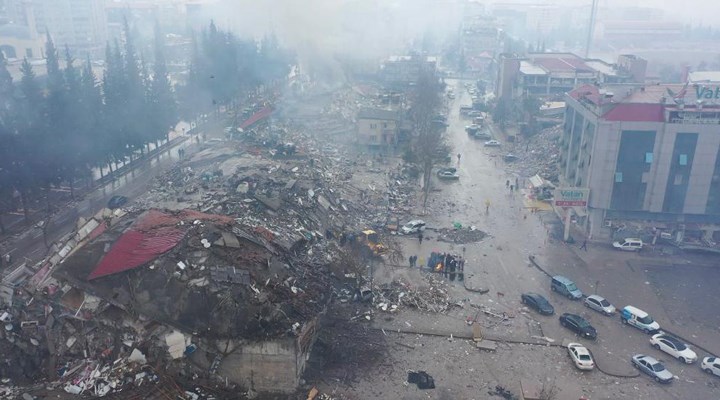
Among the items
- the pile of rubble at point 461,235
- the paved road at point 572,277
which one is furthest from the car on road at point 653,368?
the pile of rubble at point 461,235

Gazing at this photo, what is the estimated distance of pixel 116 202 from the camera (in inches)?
835

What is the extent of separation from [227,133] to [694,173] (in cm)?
2137

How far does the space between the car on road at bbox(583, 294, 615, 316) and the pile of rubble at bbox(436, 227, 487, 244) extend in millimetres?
4909

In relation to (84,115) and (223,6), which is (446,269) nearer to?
(84,115)

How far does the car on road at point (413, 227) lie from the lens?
20.0 meters

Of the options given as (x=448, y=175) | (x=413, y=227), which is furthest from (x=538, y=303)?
(x=448, y=175)

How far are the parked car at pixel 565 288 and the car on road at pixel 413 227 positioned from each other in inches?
205

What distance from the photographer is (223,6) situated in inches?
3342

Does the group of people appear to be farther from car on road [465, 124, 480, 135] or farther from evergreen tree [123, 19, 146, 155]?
car on road [465, 124, 480, 135]

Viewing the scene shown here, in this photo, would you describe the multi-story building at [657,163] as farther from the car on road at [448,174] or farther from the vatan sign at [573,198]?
the car on road at [448,174]

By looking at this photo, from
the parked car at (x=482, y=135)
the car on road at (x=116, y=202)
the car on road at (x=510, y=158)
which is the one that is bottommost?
the car on road at (x=510, y=158)

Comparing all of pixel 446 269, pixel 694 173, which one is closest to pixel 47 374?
pixel 446 269

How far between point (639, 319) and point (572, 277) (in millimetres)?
2974

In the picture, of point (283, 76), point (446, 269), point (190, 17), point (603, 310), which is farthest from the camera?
point (190, 17)
